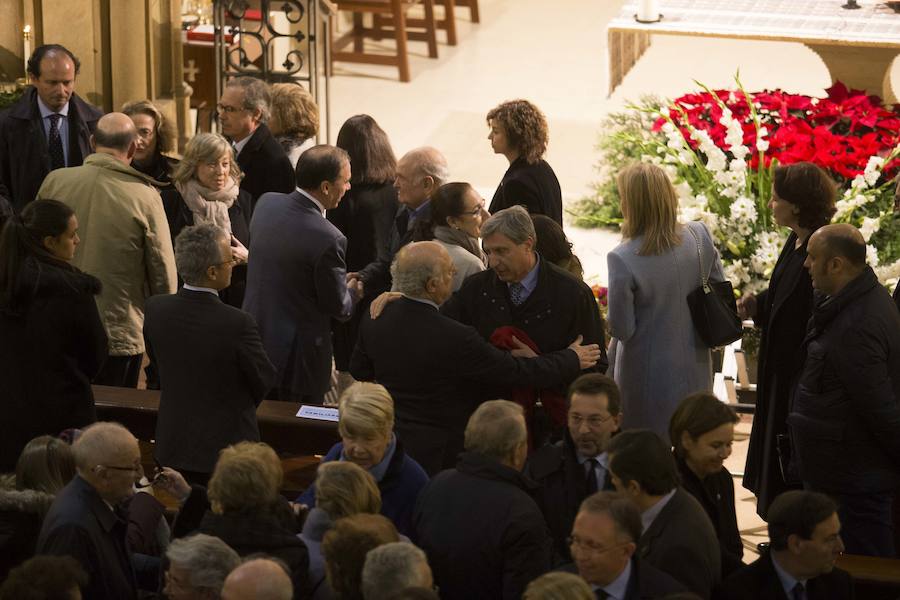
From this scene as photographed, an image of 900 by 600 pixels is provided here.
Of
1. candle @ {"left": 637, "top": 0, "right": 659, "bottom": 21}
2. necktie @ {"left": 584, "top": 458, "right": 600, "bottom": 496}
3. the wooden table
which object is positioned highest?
candle @ {"left": 637, "top": 0, "right": 659, "bottom": 21}

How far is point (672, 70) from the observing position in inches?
530

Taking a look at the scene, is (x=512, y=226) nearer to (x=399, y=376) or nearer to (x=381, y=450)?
(x=399, y=376)

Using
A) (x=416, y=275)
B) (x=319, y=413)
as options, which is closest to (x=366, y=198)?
(x=319, y=413)

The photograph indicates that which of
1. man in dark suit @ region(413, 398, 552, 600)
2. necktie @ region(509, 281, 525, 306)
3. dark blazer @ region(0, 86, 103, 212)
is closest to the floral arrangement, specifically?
necktie @ region(509, 281, 525, 306)

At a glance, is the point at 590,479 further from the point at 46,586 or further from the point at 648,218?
the point at 46,586

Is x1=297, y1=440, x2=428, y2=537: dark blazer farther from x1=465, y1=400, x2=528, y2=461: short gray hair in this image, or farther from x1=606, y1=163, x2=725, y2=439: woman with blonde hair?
x1=606, y1=163, x2=725, y2=439: woman with blonde hair

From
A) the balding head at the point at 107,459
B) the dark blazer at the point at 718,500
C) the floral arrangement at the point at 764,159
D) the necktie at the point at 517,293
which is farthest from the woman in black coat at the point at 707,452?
the floral arrangement at the point at 764,159

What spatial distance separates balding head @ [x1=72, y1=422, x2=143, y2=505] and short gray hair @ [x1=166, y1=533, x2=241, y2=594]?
0.50 m

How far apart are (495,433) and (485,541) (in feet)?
0.99

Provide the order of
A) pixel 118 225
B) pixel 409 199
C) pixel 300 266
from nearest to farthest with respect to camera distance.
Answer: pixel 300 266 → pixel 118 225 → pixel 409 199

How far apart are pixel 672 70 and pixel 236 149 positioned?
7.49 meters

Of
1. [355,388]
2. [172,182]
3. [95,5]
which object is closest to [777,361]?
[355,388]

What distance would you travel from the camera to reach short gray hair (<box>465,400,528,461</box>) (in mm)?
4031

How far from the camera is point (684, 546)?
152 inches
